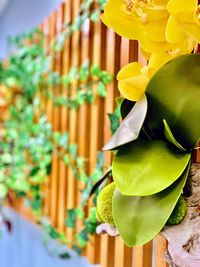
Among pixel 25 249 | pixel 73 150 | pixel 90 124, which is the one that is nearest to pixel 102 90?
pixel 90 124

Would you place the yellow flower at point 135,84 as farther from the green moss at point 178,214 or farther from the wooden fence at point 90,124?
the wooden fence at point 90,124

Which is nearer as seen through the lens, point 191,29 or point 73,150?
point 191,29

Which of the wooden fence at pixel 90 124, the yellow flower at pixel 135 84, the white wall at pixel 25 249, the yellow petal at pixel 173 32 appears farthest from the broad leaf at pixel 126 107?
the white wall at pixel 25 249

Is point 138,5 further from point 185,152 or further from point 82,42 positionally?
point 82,42

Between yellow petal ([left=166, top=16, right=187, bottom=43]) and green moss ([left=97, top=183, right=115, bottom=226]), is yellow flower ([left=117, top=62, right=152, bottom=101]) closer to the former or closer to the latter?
yellow petal ([left=166, top=16, right=187, bottom=43])

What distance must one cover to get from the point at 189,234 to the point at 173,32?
305mm

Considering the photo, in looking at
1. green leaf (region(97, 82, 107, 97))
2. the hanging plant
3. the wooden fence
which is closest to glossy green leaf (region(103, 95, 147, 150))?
the hanging plant

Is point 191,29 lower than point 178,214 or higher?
higher

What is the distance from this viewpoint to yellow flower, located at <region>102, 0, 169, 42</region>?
0.64 m

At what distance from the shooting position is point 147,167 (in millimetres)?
607

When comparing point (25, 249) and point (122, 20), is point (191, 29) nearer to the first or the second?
point (122, 20)

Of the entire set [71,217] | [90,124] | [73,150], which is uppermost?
[90,124]

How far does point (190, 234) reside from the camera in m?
0.59

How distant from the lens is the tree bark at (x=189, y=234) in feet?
1.91
